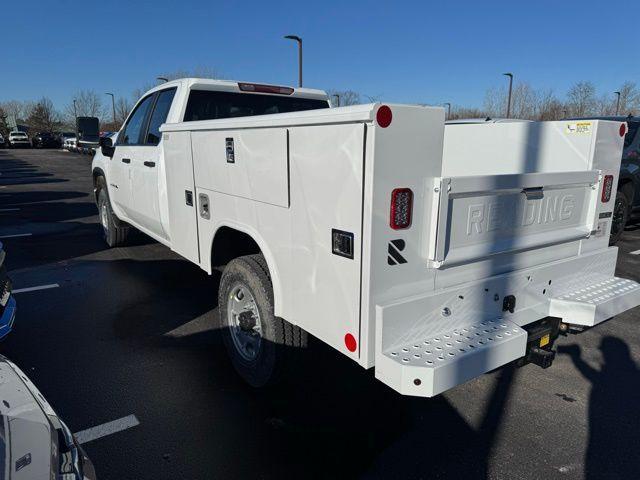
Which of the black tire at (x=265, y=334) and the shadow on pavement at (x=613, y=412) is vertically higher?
the black tire at (x=265, y=334)

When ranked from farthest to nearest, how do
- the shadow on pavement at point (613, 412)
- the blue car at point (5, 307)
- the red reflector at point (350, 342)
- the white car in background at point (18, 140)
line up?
the white car in background at point (18, 140) → the blue car at point (5, 307) → the shadow on pavement at point (613, 412) → the red reflector at point (350, 342)

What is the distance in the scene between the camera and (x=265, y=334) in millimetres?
3072

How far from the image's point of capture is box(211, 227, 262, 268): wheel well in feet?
12.1

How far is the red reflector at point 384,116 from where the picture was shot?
202 centimetres

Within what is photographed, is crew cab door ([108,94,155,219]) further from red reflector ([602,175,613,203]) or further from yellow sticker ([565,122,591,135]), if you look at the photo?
red reflector ([602,175,613,203])

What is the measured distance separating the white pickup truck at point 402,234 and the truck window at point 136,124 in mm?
1518

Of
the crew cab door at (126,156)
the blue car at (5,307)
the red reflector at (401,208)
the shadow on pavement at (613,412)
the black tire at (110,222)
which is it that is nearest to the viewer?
the red reflector at (401,208)

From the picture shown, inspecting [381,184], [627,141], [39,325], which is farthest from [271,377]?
[627,141]

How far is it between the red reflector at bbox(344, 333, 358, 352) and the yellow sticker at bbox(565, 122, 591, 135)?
6.84 feet

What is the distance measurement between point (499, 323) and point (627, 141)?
Result: 22.6 ft

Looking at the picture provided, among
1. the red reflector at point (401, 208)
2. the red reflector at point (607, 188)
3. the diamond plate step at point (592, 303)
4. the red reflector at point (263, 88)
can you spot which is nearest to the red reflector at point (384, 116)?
the red reflector at point (401, 208)

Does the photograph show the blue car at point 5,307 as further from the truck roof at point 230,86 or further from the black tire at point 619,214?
the black tire at point 619,214

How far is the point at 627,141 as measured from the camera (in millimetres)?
7863

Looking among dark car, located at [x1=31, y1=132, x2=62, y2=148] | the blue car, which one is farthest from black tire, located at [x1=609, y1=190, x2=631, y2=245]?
dark car, located at [x1=31, y1=132, x2=62, y2=148]
